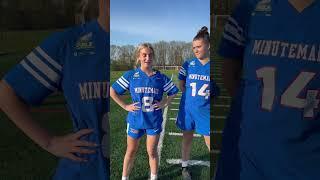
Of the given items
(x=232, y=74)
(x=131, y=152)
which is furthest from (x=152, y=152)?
(x=232, y=74)

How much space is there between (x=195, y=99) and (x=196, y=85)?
7cm

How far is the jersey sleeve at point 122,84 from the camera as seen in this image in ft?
6.11

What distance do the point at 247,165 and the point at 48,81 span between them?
22.5 inches

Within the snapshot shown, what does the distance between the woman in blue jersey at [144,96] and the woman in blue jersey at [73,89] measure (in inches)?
25.0

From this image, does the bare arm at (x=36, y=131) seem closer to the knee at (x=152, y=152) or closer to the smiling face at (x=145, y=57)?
the smiling face at (x=145, y=57)

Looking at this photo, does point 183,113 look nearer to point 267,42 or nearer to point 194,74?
point 194,74

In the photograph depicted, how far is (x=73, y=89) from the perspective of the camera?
103cm

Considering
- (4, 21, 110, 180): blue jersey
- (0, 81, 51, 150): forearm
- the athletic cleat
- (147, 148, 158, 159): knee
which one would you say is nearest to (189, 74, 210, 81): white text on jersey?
(147, 148, 158, 159): knee

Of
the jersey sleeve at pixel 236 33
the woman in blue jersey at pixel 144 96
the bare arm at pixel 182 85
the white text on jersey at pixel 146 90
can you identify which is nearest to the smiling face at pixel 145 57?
the woman in blue jersey at pixel 144 96

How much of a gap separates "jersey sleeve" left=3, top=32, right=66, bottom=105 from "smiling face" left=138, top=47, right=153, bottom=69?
0.65 m

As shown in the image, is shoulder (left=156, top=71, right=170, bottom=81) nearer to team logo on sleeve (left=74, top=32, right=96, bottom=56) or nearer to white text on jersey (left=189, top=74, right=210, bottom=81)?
white text on jersey (left=189, top=74, right=210, bottom=81)

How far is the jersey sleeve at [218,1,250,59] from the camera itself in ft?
3.32

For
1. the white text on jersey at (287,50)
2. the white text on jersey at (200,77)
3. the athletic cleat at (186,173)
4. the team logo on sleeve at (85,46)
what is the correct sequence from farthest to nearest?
the athletic cleat at (186,173) < the white text on jersey at (200,77) < the team logo on sleeve at (85,46) < the white text on jersey at (287,50)

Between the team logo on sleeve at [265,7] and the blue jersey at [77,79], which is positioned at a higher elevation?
the team logo on sleeve at [265,7]
